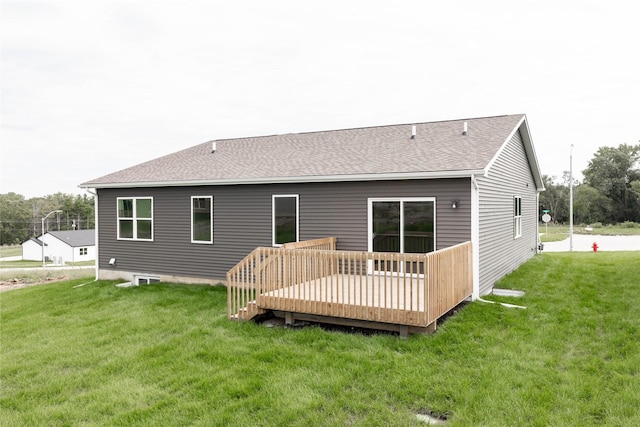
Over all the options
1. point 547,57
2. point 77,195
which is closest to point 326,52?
point 547,57

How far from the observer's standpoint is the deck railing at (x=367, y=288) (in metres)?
5.92

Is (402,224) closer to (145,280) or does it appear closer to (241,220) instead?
(241,220)

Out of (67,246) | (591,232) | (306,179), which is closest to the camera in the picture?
(306,179)

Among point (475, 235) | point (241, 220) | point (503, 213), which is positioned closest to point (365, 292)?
point (475, 235)

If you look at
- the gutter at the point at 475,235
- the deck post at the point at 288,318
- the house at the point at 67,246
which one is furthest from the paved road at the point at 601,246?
the house at the point at 67,246

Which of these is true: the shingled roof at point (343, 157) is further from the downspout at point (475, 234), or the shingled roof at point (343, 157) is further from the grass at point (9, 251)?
the grass at point (9, 251)

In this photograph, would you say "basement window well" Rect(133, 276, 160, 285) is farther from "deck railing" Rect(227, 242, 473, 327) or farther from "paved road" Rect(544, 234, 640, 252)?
"paved road" Rect(544, 234, 640, 252)

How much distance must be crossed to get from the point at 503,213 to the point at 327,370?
7.32m

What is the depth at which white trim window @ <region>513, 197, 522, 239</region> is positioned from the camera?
39.0 feet

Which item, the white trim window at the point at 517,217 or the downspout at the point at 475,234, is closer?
the downspout at the point at 475,234

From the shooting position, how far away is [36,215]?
6669 cm

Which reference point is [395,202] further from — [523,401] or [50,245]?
[50,245]

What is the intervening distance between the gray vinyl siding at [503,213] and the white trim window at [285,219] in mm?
4189

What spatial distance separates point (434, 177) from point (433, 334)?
3401 mm
